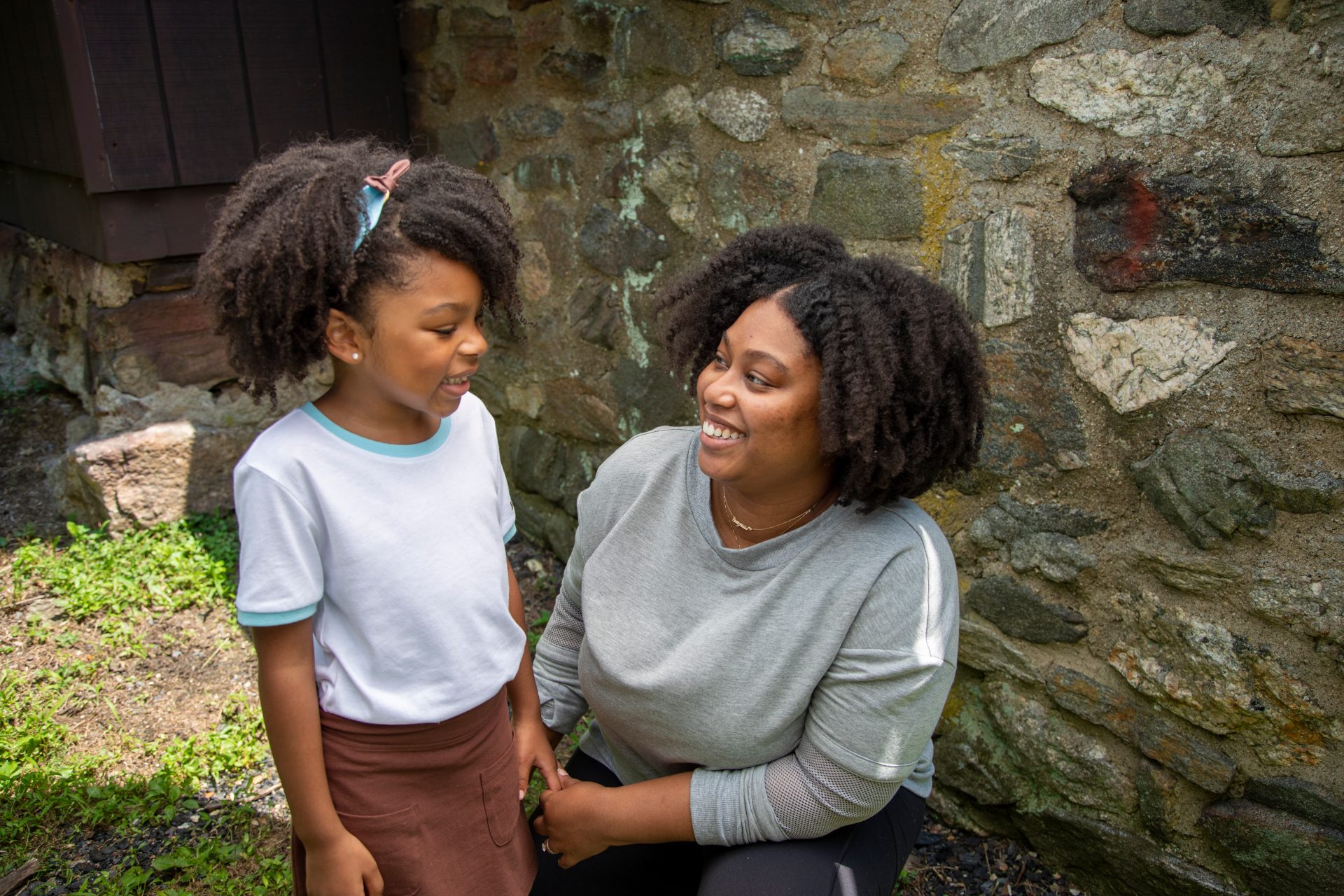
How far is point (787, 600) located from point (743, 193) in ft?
3.57

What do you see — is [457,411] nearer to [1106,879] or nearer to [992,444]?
[992,444]

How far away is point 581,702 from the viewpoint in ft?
5.63

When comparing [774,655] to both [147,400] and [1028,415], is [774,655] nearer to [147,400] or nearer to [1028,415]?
[1028,415]

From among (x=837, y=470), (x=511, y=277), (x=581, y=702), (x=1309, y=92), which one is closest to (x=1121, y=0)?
(x=1309, y=92)

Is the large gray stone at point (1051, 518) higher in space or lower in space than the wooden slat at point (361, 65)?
lower

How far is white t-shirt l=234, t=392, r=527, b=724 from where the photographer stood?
47.6 inches

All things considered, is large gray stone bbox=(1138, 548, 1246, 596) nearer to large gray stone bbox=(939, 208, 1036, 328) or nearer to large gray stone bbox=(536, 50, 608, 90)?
large gray stone bbox=(939, 208, 1036, 328)

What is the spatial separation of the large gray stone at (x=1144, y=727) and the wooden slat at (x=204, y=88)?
2507mm

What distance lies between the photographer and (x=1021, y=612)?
1.90 metres

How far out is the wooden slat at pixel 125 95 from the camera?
259 centimetres

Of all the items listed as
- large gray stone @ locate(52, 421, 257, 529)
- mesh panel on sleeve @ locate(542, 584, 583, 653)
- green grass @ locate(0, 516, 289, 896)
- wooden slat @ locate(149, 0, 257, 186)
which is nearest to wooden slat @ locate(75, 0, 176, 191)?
wooden slat @ locate(149, 0, 257, 186)

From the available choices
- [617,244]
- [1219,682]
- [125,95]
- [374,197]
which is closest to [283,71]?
[125,95]

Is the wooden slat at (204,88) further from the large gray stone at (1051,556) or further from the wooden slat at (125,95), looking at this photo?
the large gray stone at (1051,556)

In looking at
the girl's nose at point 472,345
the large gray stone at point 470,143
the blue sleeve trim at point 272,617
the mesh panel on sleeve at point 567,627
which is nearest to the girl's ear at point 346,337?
the girl's nose at point 472,345
